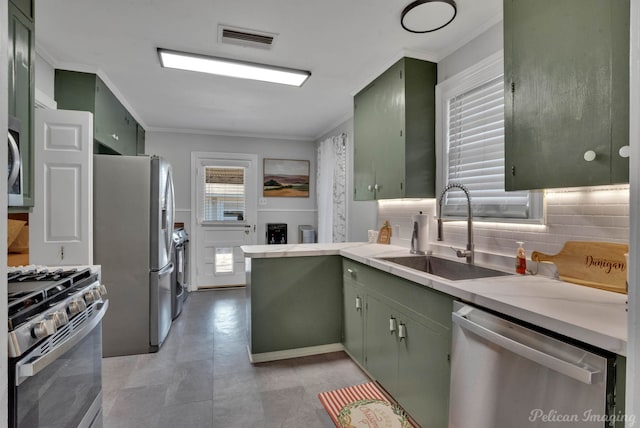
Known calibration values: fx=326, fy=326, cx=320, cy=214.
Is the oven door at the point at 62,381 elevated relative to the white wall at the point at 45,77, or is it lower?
lower

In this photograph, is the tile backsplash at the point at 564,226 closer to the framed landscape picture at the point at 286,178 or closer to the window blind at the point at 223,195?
the framed landscape picture at the point at 286,178

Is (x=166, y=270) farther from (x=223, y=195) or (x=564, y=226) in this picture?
(x=564, y=226)

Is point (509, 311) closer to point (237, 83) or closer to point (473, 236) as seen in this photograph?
point (473, 236)

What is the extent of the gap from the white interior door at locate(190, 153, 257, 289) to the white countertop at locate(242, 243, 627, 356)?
147 inches

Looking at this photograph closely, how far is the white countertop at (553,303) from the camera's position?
962 mm

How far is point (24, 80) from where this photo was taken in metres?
1.68

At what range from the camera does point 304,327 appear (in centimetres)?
273

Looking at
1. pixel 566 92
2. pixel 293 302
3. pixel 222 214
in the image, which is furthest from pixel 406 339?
pixel 222 214

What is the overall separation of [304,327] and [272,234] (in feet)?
9.17

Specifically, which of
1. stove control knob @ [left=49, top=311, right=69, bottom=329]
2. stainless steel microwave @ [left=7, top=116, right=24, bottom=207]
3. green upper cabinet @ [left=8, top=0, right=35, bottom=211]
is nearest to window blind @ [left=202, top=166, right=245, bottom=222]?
green upper cabinet @ [left=8, top=0, right=35, bottom=211]

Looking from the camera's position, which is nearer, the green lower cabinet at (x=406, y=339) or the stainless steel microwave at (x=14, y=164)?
the stainless steel microwave at (x=14, y=164)

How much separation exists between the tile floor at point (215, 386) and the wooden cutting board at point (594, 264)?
1.50 meters

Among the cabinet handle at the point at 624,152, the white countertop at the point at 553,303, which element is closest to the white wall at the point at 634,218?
the white countertop at the point at 553,303

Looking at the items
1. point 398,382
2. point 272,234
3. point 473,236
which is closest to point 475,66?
point 473,236
